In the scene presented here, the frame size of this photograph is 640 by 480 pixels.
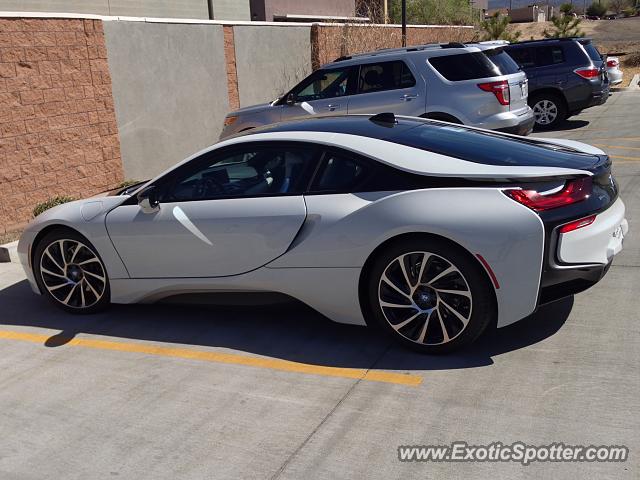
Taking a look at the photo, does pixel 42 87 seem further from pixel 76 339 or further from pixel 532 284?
pixel 532 284

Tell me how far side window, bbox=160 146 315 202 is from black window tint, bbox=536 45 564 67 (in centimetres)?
1148

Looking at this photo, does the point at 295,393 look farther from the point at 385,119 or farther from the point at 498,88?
the point at 498,88

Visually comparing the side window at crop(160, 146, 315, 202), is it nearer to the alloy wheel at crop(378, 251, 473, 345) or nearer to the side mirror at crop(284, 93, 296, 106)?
Answer: the alloy wheel at crop(378, 251, 473, 345)

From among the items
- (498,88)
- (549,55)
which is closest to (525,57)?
(549,55)

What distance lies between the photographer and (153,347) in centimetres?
537

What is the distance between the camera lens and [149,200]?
18.2 ft

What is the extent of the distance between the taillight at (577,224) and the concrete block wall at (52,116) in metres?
7.01

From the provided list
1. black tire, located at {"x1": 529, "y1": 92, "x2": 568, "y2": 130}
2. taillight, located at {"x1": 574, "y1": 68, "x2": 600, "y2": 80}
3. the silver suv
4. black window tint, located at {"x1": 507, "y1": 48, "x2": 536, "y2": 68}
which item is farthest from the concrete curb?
taillight, located at {"x1": 574, "y1": 68, "x2": 600, "y2": 80}

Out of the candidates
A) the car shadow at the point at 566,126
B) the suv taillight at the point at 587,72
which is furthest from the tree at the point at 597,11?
the suv taillight at the point at 587,72

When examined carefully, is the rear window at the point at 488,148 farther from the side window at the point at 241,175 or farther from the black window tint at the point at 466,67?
the black window tint at the point at 466,67

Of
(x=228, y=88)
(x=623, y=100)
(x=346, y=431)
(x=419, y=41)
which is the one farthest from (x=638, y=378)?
(x=419, y=41)

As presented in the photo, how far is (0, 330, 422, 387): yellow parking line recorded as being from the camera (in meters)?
4.55

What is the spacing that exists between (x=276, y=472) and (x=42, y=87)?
7.62 m

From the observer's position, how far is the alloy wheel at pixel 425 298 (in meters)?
4.57
